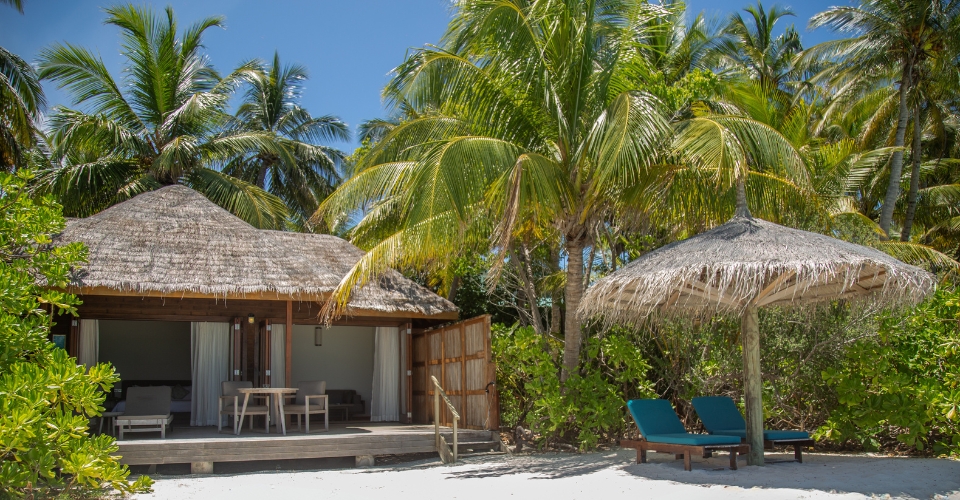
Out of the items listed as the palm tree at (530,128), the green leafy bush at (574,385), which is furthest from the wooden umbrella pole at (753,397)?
A: the palm tree at (530,128)

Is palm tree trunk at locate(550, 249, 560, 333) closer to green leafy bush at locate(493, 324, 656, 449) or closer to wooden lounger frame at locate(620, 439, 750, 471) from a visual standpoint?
green leafy bush at locate(493, 324, 656, 449)

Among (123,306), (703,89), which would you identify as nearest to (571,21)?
(703,89)

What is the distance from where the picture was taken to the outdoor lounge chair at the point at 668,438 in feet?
22.6

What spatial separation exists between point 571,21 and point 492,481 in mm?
5099

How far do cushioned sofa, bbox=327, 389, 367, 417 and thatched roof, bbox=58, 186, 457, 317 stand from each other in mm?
2844

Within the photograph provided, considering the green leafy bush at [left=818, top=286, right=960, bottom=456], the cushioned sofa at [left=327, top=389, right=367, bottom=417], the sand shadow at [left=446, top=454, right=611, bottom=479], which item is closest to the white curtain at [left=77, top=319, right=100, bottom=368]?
the cushioned sofa at [left=327, top=389, right=367, bottom=417]

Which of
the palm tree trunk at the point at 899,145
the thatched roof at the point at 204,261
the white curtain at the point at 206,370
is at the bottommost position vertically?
the white curtain at the point at 206,370

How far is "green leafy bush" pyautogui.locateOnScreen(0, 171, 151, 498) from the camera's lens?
4414 millimetres

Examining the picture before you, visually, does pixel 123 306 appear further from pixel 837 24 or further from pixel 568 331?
pixel 837 24

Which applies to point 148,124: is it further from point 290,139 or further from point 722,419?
point 722,419

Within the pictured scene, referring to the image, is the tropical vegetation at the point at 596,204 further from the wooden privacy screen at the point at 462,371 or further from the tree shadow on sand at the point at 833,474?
the tree shadow on sand at the point at 833,474

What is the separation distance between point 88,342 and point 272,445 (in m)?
3.75

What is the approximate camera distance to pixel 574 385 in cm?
906

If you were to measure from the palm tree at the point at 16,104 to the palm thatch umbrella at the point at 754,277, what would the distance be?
10.9 m
